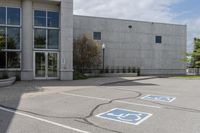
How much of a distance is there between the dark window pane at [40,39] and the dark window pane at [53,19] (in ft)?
3.25

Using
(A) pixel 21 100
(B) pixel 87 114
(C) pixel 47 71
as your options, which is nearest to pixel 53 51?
(C) pixel 47 71

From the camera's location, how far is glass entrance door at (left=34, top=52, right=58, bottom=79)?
2438 cm

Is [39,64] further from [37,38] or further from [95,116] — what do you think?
[95,116]

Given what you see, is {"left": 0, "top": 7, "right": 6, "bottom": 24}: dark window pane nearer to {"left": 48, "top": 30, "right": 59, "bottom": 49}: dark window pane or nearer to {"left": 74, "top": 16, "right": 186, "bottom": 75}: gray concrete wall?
{"left": 48, "top": 30, "right": 59, "bottom": 49}: dark window pane

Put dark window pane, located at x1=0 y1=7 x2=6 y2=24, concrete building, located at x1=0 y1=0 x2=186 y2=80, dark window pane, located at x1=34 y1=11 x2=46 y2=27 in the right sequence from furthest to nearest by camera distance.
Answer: dark window pane, located at x1=34 y1=11 x2=46 y2=27
concrete building, located at x1=0 y1=0 x2=186 y2=80
dark window pane, located at x1=0 y1=7 x2=6 y2=24

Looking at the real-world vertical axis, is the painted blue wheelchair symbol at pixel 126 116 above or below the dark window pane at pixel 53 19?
below

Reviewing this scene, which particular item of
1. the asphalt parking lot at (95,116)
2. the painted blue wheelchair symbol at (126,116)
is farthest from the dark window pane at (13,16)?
the painted blue wheelchair symbol at (126,116)

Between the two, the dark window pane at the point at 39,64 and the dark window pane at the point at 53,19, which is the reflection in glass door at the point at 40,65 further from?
the dark window pane at the point at 53,19

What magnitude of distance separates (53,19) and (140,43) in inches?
625

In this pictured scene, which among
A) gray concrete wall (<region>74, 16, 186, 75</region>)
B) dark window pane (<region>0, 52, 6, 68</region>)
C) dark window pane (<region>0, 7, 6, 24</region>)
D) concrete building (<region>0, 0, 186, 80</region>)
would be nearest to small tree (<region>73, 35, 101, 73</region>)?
gray concrete wall (<region>74, 16, 186, 75</region>)

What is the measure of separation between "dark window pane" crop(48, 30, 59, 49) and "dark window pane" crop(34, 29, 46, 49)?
447 mm

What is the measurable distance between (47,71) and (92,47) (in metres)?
7.75

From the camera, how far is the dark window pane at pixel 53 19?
24931 millimetres

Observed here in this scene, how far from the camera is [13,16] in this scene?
23.9m
